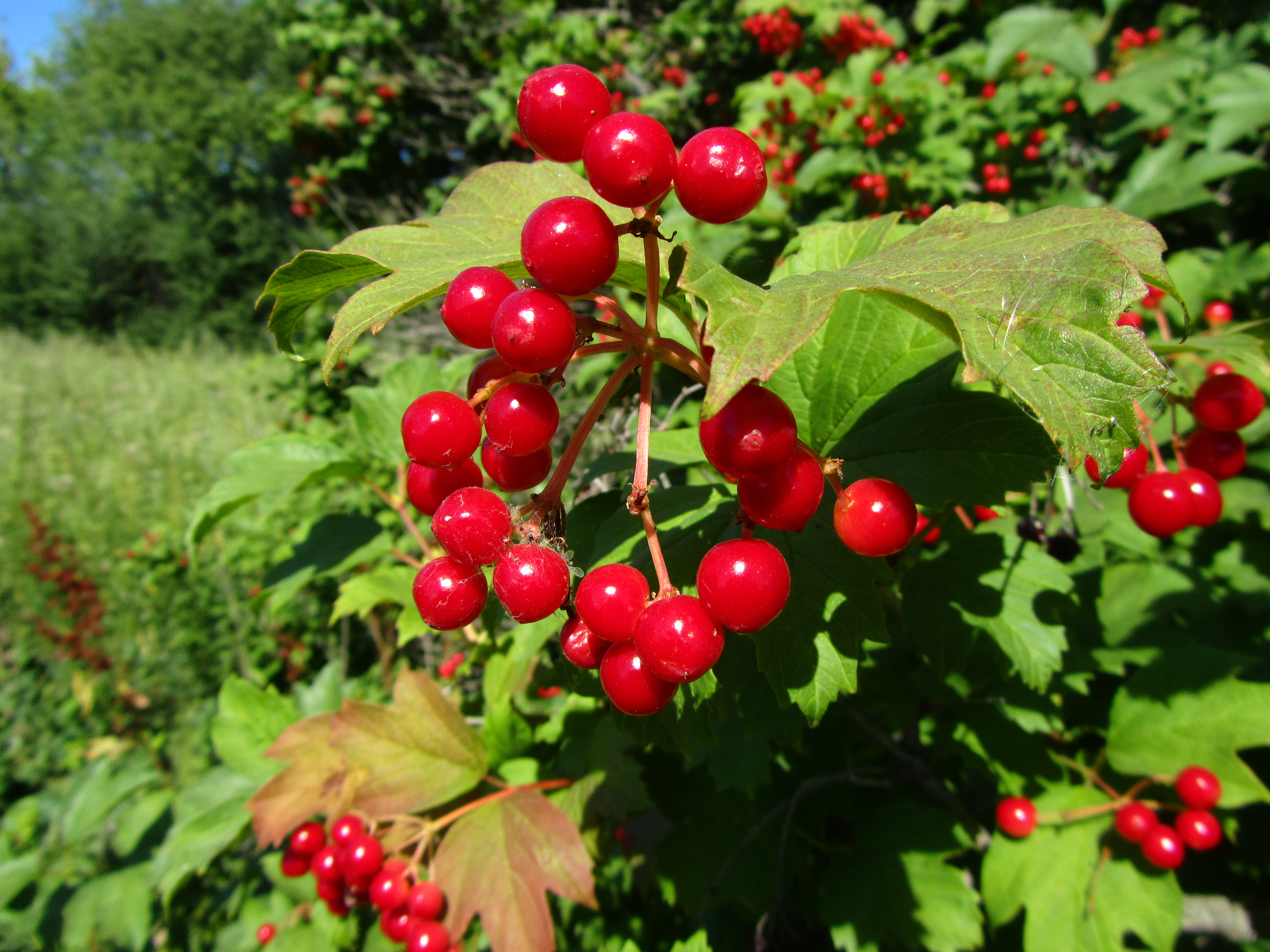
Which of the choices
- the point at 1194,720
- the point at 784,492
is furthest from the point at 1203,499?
the point at 784,492

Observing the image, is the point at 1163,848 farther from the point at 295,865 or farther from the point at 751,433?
the point at 295,865

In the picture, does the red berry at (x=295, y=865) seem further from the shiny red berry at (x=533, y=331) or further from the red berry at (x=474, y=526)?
the shiny red berry at (x=533, y=331)

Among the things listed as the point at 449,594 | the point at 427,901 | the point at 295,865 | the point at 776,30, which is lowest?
the point at 295,865

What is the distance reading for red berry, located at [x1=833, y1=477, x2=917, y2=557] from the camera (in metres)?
0.67

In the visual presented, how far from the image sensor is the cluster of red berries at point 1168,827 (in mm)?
1385

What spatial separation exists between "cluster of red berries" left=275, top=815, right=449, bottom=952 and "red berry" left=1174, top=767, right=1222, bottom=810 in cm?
158

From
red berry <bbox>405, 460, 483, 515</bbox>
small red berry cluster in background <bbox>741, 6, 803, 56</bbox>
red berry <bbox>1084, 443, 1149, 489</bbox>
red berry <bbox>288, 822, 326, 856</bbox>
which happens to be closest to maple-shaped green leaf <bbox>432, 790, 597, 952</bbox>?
red berry <bbox>288, 822, 326, 856</bbox>

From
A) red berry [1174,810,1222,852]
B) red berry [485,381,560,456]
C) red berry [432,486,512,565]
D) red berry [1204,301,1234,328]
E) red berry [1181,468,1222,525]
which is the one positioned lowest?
red berry [1174,810,1222,852]

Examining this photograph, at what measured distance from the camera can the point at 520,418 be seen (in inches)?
25.6

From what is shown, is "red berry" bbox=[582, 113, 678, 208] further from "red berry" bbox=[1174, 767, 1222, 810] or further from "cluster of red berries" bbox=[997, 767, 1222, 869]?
"red berry" bbox=[1174, 767, 1222, 810]

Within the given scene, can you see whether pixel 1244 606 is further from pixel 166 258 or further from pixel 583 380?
pixel 166 258

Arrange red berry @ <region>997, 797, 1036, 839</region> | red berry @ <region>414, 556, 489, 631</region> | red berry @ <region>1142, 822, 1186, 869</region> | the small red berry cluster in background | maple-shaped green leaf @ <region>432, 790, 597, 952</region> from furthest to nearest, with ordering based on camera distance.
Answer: the small red berry cluster in background
red berry @ <region>997, 797, 1036, 839</region>
red berry @ <region>1142, 822, 1186, 869</region>
maple-shaped green leaf @ <region>432, 790, 597, 952</region>
red berry @ <region>414, 556, 489, 631</region>

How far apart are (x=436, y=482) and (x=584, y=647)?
0.86 ft

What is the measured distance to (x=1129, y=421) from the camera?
1.71ft
